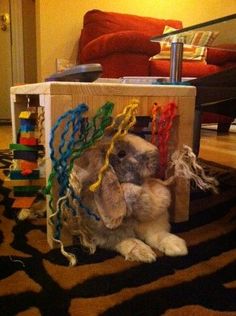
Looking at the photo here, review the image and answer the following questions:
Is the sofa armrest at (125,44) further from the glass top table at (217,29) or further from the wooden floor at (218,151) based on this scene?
the glass top table at (217,29)

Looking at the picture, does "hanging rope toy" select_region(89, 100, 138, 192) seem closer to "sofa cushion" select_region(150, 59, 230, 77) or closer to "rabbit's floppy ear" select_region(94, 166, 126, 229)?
"rabbit's floppy ear" select_region(94, 166, 126, 229)

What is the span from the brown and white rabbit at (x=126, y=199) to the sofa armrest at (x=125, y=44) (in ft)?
5.43

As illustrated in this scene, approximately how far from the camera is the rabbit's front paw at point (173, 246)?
2.07ft

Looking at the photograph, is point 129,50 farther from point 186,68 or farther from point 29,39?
point 29,39

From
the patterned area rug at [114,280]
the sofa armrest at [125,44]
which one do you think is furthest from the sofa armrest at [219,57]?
the patterned area rug at [114,280]

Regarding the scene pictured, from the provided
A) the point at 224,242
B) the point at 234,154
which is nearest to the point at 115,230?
the point at 224,242

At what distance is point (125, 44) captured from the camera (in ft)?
7.16

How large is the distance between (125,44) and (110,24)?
2.04 feet

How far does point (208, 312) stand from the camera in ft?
1.51

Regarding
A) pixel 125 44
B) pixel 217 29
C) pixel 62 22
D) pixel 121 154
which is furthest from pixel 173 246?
pixel 62 22

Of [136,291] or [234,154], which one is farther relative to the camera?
[234,154]

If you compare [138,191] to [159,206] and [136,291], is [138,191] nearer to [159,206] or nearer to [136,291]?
[159,206]

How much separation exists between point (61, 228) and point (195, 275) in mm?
267

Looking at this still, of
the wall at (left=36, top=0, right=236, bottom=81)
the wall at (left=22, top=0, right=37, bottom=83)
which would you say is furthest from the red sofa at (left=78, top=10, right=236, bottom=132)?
the wall at (left=22, top=0, right=37, bottom=83)
